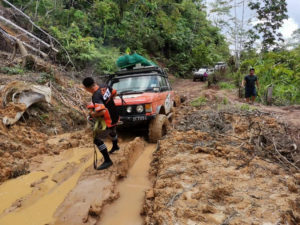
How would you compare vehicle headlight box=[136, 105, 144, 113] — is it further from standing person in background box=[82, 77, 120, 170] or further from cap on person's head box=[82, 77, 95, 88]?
cap on person's head box=[82, 77, 95, 88]

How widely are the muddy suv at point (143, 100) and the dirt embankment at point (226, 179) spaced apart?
2.19ft

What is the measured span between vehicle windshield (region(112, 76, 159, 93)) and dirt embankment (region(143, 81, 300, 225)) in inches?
65.8

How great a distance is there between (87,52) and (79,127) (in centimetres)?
687

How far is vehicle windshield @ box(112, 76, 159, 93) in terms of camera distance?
5973 mm

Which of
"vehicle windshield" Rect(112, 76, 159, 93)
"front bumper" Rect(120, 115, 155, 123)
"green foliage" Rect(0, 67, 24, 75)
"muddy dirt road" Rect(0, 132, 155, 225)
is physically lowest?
"muddy dirt road" Rect(0, 132, 155, 225)

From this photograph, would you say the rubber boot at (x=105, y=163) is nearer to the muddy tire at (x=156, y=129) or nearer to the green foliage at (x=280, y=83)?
the muddy tire at (x=156, y=129)

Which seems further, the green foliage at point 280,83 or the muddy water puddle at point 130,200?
the green foliage at point 280,83

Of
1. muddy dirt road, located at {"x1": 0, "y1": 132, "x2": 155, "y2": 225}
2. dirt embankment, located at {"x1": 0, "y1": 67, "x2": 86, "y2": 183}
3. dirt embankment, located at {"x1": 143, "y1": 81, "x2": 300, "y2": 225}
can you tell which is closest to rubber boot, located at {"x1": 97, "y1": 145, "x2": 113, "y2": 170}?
muddy dirt road, located at {"x1": 0, "y1": 132, "x2": 155, "y2": 225}

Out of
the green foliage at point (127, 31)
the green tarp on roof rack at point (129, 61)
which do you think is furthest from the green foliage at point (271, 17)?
Result: the green tarp on roof rack at point (129, 61)

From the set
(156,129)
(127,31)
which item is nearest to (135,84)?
(156,129)

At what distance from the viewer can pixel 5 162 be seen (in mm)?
3926

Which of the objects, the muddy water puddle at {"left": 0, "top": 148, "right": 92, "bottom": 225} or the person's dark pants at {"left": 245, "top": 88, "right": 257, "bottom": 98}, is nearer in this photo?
the muddy water puddle at {"left": 0, "top": 148, "right": 92, "bottom": 225}

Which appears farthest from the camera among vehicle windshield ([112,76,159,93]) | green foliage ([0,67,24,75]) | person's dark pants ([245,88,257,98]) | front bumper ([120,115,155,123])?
person's dark pants ([245,88,257,98])

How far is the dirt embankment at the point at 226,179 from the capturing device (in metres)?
2.31
